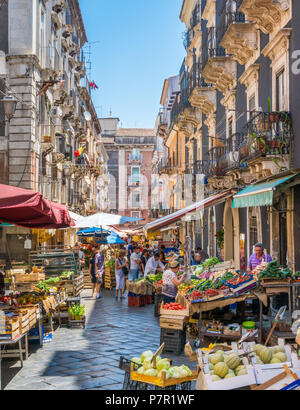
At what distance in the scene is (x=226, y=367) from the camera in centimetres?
483

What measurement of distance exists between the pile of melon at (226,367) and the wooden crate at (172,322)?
353 cm

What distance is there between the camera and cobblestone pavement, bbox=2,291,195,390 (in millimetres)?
7000

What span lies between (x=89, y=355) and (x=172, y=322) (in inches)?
57.2

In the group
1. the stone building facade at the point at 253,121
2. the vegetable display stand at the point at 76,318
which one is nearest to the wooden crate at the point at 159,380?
the stone building facade at the point at 253,121

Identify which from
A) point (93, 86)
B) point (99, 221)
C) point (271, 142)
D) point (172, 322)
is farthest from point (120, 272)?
point (93, 86)

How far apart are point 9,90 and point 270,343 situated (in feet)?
49.1

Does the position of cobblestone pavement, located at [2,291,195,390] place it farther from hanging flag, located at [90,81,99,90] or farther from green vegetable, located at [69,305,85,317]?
hanging flag, located at [90,81,99,90]

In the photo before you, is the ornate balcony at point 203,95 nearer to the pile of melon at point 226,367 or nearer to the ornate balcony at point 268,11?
the ornate balcony at point 268,11

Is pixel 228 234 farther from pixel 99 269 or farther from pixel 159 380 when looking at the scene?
pixel 159 380

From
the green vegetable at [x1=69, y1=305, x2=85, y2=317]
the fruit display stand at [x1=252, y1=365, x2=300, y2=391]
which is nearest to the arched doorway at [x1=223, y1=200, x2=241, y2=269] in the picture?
the green vegetable at [x1=69, y1=305, x2=85, y2=317]

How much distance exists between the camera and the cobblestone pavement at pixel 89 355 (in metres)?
7.00
